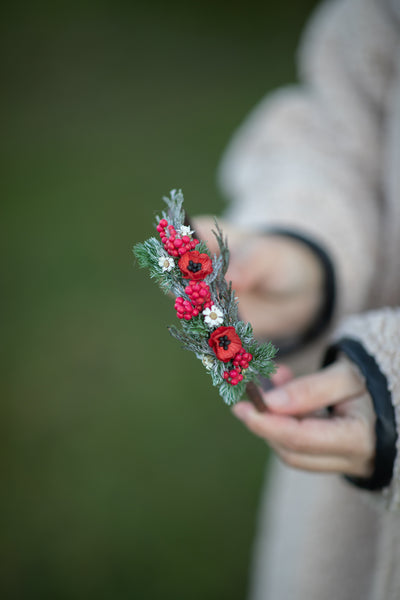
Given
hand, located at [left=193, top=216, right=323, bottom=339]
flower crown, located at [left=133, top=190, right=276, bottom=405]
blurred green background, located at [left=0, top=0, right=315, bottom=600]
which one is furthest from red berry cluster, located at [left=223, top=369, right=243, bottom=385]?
blurred green background, located at [left=0, top=0, right=315, bottom=600]

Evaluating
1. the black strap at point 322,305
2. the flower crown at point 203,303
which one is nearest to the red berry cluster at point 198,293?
the flower crown at point 203,303

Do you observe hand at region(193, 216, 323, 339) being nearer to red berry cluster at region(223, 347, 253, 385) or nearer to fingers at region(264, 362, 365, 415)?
fingers at region(264, 362, 365, 415)

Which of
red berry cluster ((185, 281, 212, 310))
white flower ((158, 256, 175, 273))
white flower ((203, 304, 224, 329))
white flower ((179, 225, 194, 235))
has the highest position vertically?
white flower ((179, 225, 194, 235))

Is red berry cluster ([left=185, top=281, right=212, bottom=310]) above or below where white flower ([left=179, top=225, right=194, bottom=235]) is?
below

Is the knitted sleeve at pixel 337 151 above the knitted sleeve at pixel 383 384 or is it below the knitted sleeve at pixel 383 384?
above

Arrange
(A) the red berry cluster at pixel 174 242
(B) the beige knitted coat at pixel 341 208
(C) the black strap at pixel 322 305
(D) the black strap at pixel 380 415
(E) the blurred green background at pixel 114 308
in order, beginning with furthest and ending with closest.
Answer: (E) the blurred green background at pixel 114 308
(C) the black strap at pixel 322 305
(B) the beige knitted coat at pixel 341 208
(D) the black strap at pixel 380 415
(A) the red berry cluster at pixel 174 242

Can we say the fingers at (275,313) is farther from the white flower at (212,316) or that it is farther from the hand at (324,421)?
the white flower at (212,316)

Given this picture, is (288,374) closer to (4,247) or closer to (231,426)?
(231,426)

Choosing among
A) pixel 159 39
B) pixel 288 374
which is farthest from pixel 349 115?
pixel 159 39
